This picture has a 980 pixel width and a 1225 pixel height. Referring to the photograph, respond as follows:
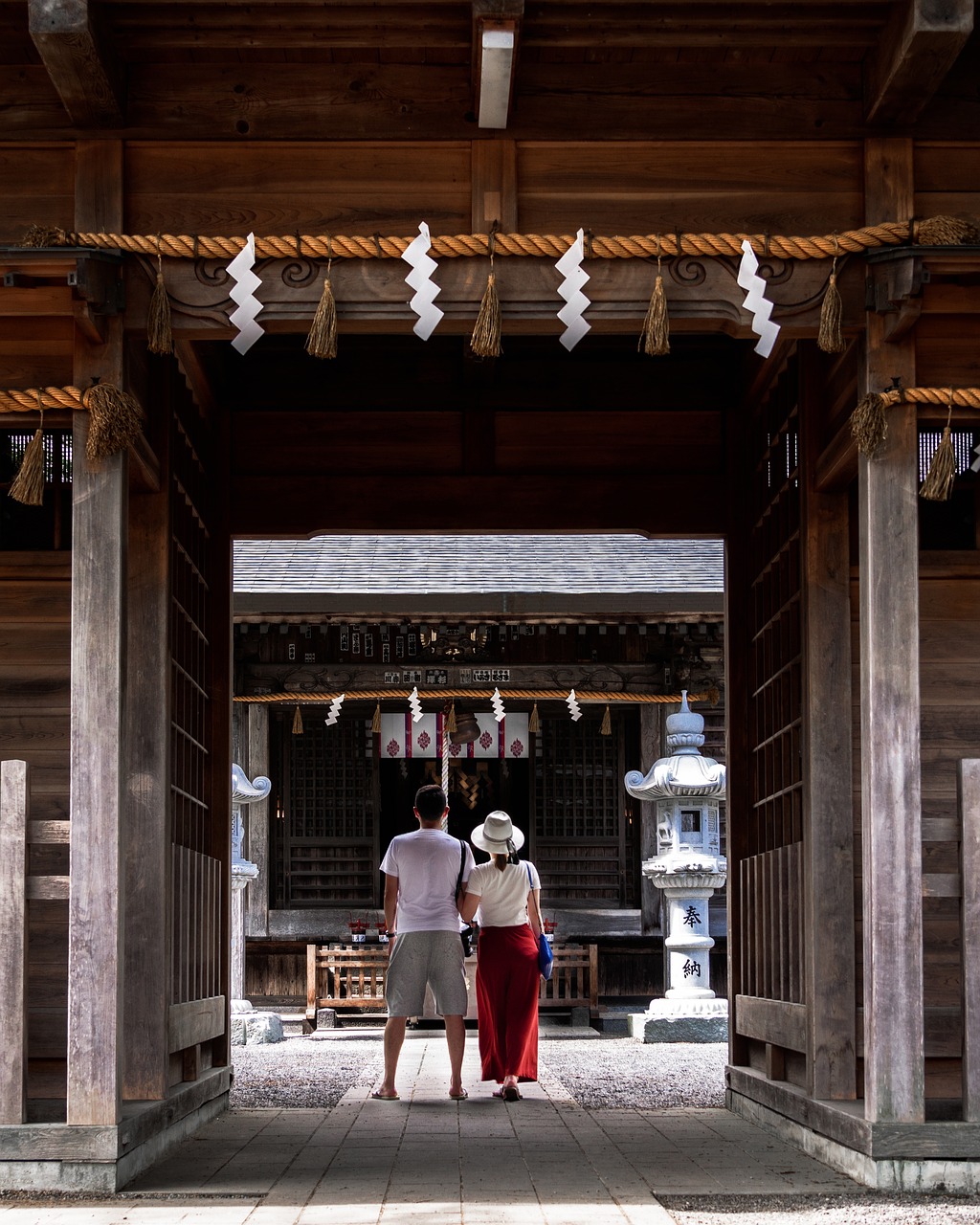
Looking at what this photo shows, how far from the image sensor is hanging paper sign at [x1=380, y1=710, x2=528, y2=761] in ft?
54.2

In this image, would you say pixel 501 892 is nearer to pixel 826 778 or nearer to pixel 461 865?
pixel 461 865

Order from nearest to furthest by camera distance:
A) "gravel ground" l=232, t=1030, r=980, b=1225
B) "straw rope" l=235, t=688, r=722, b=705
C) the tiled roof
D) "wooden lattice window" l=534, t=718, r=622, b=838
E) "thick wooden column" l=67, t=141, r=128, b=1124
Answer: "gravel ground" l=232, t=1030, r=980, b=1225 < "thick wooden column" l=67, t=141, r=128, b=1124 < the tiled roof < "straw rope" l=235, t=688, r=722, b=705 < "wooden lattice window" l=534, t=718, r=622, b=838

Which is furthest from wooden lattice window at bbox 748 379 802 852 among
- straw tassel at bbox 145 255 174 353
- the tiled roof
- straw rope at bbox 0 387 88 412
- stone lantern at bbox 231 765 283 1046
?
the tiled roof

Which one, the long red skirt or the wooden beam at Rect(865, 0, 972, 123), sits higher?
the wooden beam at Rect(865, 0, 972, 123)

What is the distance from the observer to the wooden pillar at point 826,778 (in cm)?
634

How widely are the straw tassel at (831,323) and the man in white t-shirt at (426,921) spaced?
3280mm

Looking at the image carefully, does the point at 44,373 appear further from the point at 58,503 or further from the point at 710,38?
the point at 710,38

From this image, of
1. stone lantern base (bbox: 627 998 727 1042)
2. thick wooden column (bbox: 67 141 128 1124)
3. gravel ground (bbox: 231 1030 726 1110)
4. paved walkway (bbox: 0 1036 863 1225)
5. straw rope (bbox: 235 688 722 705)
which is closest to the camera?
paved walkway (bbox: 0 1036 863 1225)

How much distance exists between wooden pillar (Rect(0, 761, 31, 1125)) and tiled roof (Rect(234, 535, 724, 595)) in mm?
9142

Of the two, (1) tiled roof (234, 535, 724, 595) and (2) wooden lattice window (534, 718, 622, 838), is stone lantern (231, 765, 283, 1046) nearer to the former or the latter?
(1) tiled roof (234, 535, 724, 595)

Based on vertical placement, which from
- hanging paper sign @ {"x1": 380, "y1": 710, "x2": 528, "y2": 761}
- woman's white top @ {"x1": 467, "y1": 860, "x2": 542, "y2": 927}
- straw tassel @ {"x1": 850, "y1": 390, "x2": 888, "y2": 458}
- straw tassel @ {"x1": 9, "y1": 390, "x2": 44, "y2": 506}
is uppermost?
straw tassel @ {"x1": 850, "y1": 390, "x2": 888, "y2": 458}

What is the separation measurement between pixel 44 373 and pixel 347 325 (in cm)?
Answer: 112

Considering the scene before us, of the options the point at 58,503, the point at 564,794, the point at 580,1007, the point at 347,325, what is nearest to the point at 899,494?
the point at 347,325

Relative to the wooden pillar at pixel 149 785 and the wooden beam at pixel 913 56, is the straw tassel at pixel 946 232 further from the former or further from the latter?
the wooden pillar at pixel 149 785
